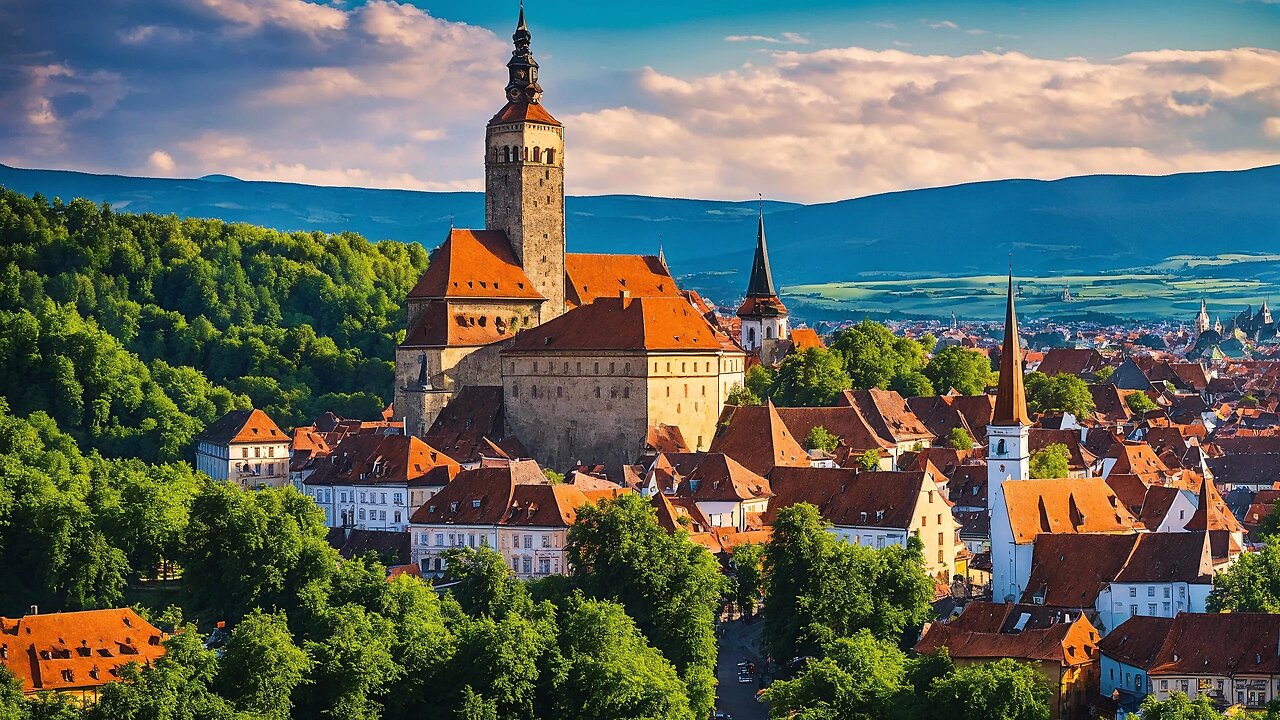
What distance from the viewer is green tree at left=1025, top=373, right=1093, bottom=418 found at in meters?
129

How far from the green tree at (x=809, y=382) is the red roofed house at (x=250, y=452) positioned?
27.6 m

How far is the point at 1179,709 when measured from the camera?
60469 mm

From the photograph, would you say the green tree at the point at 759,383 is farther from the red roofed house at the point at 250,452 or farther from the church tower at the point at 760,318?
the red roofed house at the point at 250,452

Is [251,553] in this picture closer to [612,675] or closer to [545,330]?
[612,675]

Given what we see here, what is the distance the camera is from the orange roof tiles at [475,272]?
11712cm

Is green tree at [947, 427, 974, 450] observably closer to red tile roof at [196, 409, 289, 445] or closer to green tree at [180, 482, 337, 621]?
red tile roof at [196, 409, 289, 445]

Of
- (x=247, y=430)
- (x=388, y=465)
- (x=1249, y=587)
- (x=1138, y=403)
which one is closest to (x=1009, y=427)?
(x=1249, y=587)

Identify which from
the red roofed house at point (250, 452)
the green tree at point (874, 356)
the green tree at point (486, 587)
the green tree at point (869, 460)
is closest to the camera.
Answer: the green tree at point (486, 587)

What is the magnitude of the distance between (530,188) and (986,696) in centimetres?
6218

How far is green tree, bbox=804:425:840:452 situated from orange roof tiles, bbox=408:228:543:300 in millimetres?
18157

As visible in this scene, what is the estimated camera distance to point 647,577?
3159 inches

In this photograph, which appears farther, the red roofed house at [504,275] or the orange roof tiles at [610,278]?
the orange roof tiles at [610,278]

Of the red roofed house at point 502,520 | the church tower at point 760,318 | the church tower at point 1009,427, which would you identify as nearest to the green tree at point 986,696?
Answer: the red roofed house at point 502,520

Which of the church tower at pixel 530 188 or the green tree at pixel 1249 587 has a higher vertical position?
the church tower at pixel 530 188
